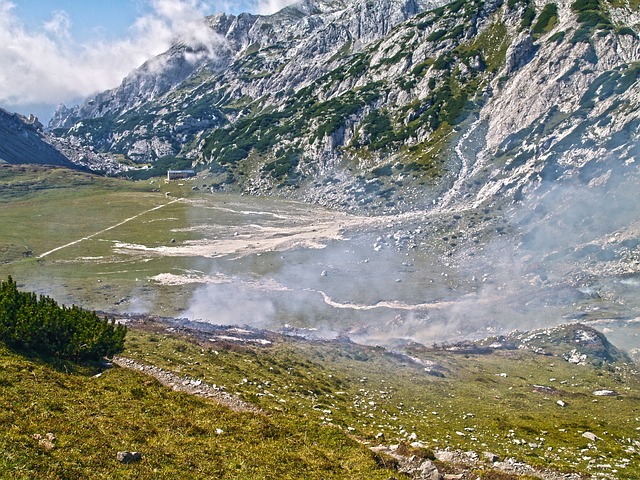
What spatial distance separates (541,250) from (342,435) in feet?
233

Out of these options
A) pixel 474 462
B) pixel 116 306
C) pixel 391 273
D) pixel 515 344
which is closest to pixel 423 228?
pixel 391 273

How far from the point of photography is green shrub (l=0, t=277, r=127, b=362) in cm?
2495

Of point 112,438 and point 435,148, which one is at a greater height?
point 435,148

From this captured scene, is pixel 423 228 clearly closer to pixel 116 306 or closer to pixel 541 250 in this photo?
pixel 541 250

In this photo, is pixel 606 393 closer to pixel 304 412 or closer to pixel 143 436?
pixel 304 412

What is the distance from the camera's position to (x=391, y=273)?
8488 cm

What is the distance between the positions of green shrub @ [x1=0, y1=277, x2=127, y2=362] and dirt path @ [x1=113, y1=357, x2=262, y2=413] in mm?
1927

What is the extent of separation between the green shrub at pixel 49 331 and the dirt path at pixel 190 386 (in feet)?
6.32

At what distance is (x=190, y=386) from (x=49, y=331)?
26.9 ft

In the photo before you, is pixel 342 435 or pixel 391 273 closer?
pixel 342 435

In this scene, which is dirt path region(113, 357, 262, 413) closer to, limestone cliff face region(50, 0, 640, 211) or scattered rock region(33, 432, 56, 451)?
scattered rock region(33, 432, 56, 451)

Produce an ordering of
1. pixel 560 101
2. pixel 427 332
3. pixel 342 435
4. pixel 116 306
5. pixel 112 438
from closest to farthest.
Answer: pixel 112 438
pixel 342 435
pixel 427 332
pixel 116 306
pixel 560 101

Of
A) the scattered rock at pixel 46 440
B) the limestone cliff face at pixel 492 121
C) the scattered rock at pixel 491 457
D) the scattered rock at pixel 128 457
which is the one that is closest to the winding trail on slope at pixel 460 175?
the limestone cliff face at pixel 492 121

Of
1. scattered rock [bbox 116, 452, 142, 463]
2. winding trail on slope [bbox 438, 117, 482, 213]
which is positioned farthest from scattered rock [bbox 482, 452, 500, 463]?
winding trail on slope [bbox 438, 117, 482, 213]
